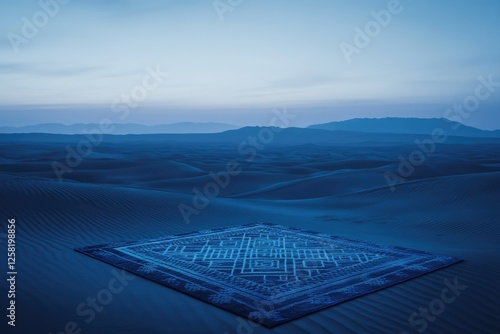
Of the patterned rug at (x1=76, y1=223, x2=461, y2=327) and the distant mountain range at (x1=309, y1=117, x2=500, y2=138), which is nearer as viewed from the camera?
the patterned rug at (x1=76, y1=223, x2=461, y2=327)

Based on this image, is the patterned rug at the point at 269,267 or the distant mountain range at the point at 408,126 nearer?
the patterned rug at the point at 269,267

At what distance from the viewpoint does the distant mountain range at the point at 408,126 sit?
6599 inches

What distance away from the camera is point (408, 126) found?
17988 centimetres

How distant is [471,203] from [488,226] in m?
3.05

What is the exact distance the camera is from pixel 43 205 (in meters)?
11.5

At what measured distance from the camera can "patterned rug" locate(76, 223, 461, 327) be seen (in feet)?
18.2

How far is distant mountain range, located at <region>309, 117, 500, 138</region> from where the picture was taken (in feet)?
550

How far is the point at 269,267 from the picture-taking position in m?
7.10

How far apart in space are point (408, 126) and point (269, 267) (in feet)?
605

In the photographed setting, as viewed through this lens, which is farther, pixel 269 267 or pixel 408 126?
pixel 408 126

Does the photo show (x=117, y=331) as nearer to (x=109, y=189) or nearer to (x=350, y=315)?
(x=350, y=315)

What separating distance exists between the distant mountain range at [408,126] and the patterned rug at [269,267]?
162 meters

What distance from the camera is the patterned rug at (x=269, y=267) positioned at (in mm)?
5535

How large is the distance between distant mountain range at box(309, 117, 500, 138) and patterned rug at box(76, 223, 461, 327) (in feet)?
530
